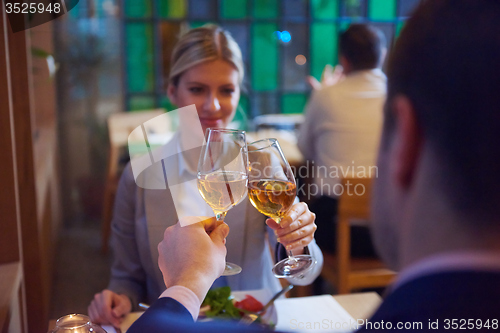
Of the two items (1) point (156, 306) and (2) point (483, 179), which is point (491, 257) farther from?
(1) point (156, 306)

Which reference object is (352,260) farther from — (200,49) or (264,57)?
(264,57)

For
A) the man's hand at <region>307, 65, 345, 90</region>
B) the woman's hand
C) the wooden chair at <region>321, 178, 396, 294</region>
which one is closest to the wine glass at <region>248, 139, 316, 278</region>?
the woman's hand

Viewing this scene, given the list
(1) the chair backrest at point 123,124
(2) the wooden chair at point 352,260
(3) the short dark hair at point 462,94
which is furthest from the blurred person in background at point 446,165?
(1) the chair backrest at point 123,124

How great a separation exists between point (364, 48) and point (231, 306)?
56.2 inches

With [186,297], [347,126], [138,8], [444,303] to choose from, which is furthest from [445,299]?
[138,8]

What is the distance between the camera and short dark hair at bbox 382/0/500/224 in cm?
35

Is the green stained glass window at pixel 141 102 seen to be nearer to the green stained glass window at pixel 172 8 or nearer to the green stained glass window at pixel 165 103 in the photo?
the green stained glass window at pixel 165 103

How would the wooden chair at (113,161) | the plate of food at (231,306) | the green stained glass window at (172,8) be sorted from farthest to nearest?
the green stained glass window at (172,8) < the wooden chair at (113,161) < the plate of food at (231,306)

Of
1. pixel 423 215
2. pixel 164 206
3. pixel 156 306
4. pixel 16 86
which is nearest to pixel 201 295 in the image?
pixel 156 306

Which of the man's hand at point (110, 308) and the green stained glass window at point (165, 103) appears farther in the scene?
the green stained glass window at point (165, 103)

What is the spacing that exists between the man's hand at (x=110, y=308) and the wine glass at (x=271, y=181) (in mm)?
326

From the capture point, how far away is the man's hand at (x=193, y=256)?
0.54 m

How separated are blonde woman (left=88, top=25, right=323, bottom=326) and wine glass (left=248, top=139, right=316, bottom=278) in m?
0.11

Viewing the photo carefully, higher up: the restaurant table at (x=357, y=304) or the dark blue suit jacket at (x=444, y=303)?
the dark blue suit jacket at (x=444, y=303)
